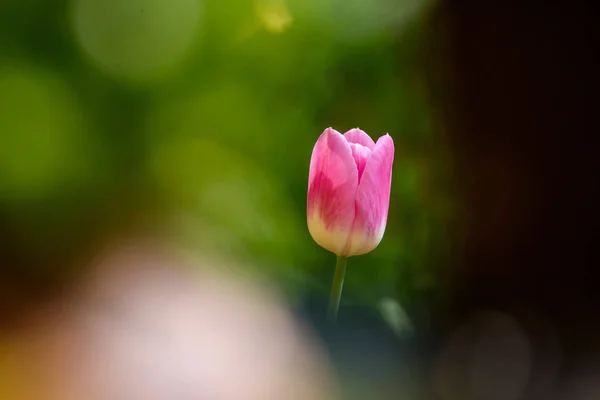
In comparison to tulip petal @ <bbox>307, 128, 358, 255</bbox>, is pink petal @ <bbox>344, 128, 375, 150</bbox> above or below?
above

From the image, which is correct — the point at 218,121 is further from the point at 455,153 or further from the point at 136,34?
the point at 455,153

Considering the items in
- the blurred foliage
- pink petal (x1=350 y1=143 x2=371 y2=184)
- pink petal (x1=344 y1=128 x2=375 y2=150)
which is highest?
the blurred foliage

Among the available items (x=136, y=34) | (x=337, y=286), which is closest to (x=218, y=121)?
(x=136, y=34)

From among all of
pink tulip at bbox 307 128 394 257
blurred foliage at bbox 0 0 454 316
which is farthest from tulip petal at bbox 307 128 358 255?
blurred foliage at bbox 0 0 454 316

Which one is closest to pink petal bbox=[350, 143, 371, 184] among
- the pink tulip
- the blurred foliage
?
the pink tulip

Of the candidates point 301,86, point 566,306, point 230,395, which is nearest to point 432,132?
point 301,86

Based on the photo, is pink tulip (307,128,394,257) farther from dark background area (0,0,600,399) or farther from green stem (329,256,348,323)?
dark background area (0,0,600,399)

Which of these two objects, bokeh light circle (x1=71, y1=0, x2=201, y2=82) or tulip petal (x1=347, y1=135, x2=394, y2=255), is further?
bokeh light circle (x1=71, y1=0, x2=201, y2=82)

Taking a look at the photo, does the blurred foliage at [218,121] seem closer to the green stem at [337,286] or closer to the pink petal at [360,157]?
the green stem at [337,286]
